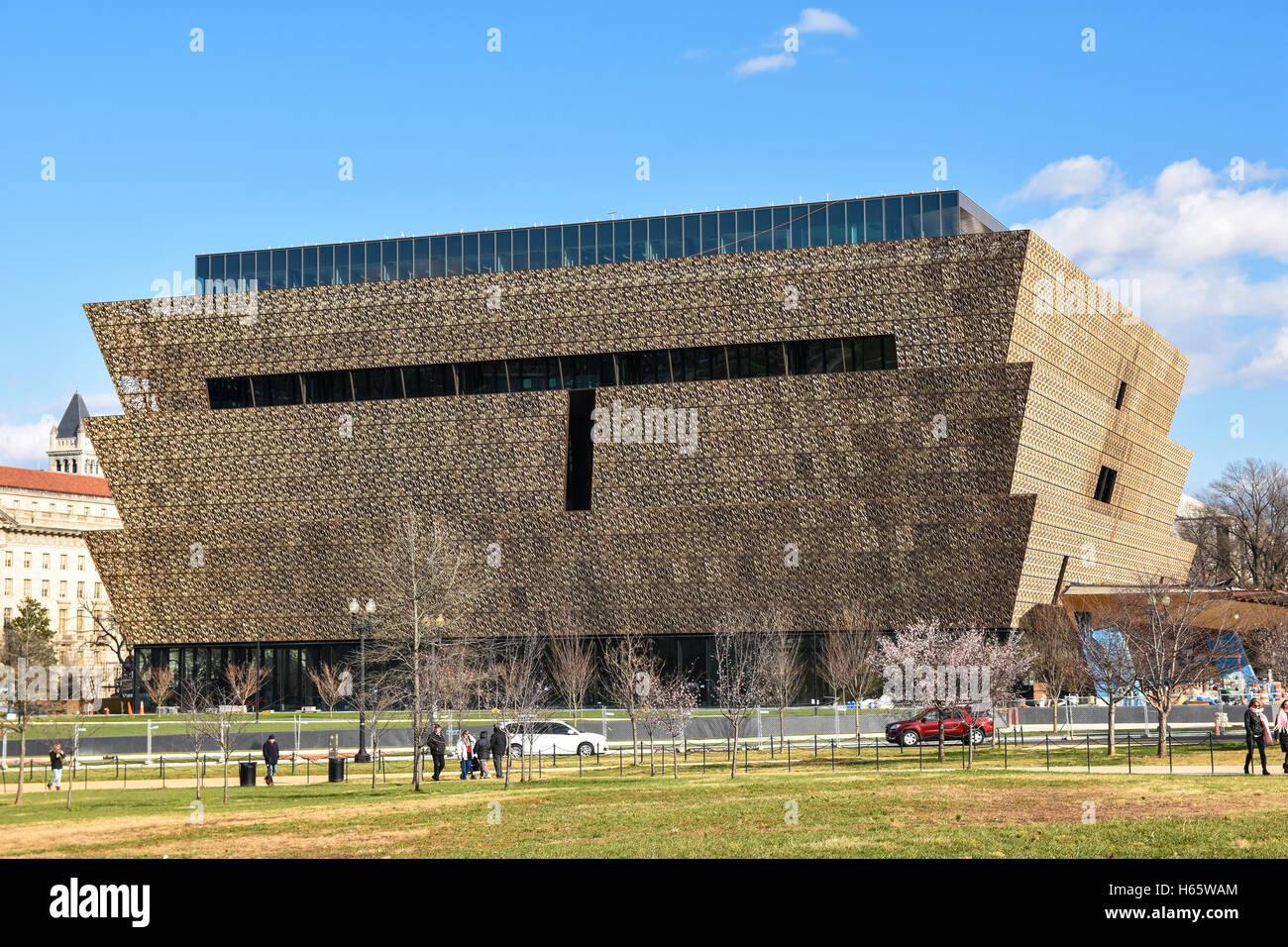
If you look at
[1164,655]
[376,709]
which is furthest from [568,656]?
[1164,655]

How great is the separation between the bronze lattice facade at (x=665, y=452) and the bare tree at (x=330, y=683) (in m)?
2.51

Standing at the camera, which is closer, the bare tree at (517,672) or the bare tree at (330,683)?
the bare tree at (517,672)

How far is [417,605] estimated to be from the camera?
43812 mm

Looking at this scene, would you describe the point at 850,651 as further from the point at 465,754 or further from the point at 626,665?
the point at 465,754

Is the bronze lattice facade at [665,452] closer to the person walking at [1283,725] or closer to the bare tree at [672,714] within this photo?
the bare tree at [672,714]

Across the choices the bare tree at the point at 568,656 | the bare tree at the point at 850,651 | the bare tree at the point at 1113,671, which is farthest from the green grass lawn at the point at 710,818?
the bare tree at the point at 568,656

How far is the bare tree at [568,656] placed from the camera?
73062 mm

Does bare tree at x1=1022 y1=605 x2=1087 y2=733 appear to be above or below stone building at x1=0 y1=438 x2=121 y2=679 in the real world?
below

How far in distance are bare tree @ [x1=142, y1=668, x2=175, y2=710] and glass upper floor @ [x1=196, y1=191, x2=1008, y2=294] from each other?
78.7 ft

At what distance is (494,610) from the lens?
7775 centimetres

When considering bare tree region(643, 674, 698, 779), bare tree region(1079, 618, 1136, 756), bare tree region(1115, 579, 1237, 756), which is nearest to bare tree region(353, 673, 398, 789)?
bare tree region(643, 674, 698, 779)

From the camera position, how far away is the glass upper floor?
79000mm

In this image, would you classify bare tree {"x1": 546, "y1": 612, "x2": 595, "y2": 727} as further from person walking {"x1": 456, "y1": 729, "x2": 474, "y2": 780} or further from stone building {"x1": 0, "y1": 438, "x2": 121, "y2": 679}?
stone building {"x1": 0, "y1": 438, "x2": 121, "y2": 679}
